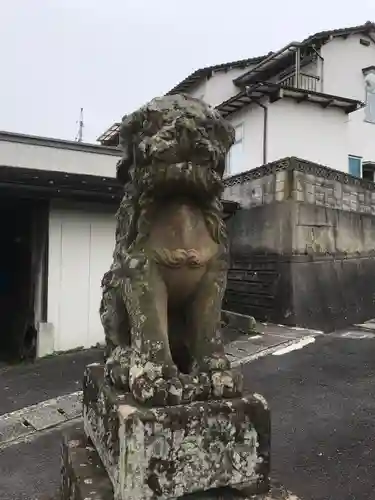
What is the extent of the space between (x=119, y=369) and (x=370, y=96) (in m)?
16.0

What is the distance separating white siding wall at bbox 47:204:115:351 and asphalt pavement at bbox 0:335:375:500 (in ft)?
4.64

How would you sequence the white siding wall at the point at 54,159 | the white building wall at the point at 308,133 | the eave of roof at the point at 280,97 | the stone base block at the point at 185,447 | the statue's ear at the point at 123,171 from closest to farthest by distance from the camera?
1. the stone base block at the point at 185,447
2. the statue's ear at the point at 123,171
3. the white siding wall at the point at 54,159
4. the eave of roof at the point at 280,97
5. the white building wall at the point at 308,133

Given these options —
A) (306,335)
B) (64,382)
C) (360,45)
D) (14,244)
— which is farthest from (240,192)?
(360,45)

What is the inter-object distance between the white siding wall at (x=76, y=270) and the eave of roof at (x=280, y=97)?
618 centimetres

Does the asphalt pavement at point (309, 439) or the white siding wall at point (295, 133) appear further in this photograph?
the white siding wall at point (295, 133)

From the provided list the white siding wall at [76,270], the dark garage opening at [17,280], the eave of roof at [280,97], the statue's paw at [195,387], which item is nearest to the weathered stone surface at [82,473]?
the statue's paw at [195,387]

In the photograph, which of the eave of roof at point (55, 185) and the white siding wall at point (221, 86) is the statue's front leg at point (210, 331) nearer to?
the eave of roof at point (55, 185)

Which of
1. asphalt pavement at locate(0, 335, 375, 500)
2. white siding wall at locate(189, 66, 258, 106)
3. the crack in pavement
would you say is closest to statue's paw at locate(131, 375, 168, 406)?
asphalt pavement at locate(0, 335, 375, 500)

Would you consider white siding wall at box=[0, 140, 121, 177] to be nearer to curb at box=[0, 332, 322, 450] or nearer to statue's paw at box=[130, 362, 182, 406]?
curb at box=[0, 332, 322, 450]

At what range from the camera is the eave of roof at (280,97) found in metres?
12.0

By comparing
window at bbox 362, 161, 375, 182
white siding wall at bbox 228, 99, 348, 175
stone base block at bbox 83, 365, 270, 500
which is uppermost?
white siding wall at bbox 228, 99, 348, 175

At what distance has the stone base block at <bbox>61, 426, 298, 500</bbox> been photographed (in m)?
1.70

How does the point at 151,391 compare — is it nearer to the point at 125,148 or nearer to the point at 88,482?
the point at 88,482

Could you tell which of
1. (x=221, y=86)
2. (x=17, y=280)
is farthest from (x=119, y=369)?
(x=221, y=86)
